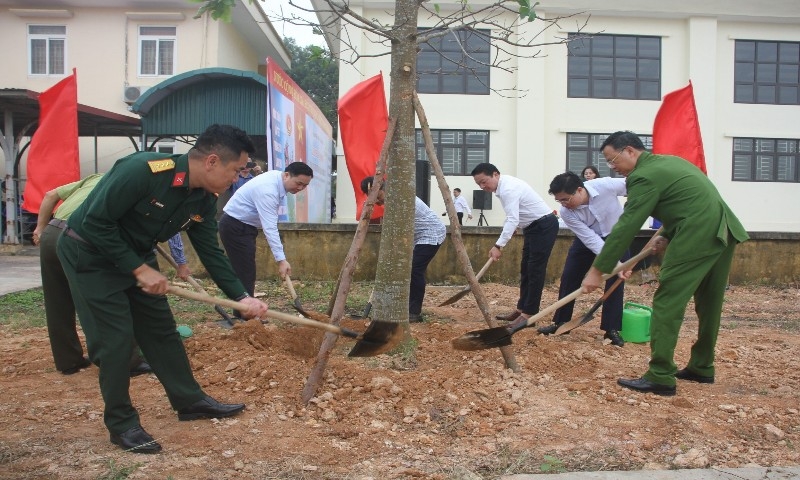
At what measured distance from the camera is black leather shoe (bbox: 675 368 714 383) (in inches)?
164

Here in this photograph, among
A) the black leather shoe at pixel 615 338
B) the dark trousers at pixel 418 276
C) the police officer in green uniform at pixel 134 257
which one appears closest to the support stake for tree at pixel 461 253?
the police officer in green uniform at pixel 134 257

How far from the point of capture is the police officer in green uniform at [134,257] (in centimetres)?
297

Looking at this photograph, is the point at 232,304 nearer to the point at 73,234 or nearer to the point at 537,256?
the point at 73,234

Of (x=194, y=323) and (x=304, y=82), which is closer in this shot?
(x=194, y=323)

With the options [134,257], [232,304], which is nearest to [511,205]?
[232,304]

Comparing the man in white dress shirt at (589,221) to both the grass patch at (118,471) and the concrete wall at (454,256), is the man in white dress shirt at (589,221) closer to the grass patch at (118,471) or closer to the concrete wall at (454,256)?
the concrete wall at (454,256)

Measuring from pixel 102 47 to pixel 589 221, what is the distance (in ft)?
48.2

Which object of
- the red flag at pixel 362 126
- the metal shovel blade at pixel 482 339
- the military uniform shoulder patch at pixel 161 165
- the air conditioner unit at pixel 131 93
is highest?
the air conditioner unit at pixel 131 93

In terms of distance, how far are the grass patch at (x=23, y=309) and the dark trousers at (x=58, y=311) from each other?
183 centimetres

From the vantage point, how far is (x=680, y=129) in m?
9.30

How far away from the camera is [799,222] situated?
16.7 metres

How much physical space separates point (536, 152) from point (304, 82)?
19.9 meters

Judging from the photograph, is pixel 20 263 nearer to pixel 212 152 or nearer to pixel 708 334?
pixel 212 152

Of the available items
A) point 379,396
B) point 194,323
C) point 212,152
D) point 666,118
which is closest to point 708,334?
point 379,396
